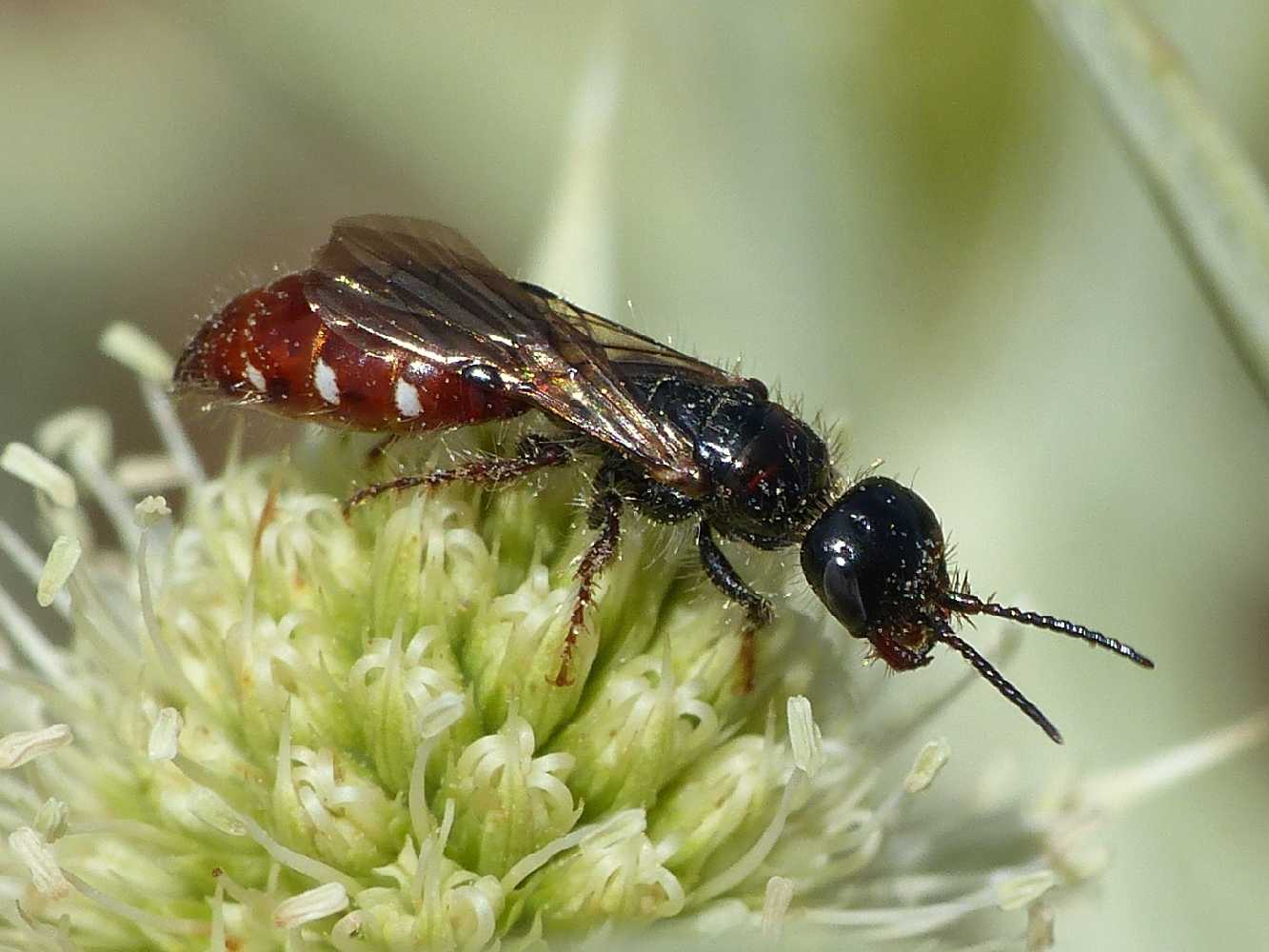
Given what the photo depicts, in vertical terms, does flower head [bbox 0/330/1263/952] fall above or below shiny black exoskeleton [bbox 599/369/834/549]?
below

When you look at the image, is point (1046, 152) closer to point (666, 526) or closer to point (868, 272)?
point (868, 272)

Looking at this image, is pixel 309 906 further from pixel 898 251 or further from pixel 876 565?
pixel 898 251

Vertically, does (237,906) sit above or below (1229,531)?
below

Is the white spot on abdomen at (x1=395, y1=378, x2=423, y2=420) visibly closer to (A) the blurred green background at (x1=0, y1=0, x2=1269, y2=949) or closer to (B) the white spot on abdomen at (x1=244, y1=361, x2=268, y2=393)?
(B) the white spot on abdomen at (x1=244, y1=361, x2=268, y2=393)

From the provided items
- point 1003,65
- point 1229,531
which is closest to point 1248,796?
point 1229,531

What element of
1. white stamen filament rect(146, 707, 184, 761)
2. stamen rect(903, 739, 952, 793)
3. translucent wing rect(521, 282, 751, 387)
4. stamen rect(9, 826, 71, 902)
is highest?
translucent wing rect(521, 282, 751, 387)

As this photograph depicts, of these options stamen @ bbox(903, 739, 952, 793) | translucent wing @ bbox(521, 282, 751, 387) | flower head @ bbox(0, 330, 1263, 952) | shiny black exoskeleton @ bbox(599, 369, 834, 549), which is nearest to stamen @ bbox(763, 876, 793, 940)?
flower head @ bbox(0, 330, 1263, 952)

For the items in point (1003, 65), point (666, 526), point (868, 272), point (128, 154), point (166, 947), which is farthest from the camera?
point (128, 154)
